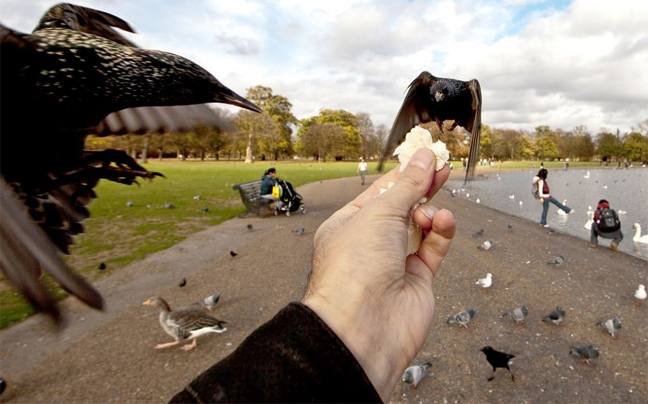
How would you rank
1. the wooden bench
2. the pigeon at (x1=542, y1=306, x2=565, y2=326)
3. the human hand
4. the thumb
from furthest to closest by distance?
the wooden bench
the pigeon at (x1=542, y1=306, x2=565, y2=326)
the thumb
the human hand

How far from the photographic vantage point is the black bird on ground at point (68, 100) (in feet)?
5.75

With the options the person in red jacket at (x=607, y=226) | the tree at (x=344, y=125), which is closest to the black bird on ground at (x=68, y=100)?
the person in red jacket at (x=607, y=226)

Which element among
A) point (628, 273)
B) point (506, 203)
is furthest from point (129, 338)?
point (506, 203)

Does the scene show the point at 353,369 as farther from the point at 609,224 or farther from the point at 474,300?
the point at 609,224

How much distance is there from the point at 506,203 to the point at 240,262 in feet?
64.2

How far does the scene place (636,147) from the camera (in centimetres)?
9644

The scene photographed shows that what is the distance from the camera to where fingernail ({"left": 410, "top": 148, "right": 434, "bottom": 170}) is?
1993 millimetres

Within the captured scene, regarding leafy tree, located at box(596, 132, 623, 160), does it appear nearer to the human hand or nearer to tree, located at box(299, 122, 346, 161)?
tree, located at box(299, 122, 346, 161)

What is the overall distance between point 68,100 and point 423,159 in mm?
2067

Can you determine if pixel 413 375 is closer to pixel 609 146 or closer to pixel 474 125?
pixel 474 125

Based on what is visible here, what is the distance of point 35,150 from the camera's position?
1897mm

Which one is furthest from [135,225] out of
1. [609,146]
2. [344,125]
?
[609,146]

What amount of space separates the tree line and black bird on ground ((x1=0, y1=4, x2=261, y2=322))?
405mm

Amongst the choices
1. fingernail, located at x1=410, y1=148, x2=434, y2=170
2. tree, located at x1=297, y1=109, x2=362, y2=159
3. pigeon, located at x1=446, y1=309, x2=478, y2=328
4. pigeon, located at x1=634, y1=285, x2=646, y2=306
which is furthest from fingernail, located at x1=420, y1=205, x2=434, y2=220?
tree, located at x1=297, y1=109, x2=362, y2=159
